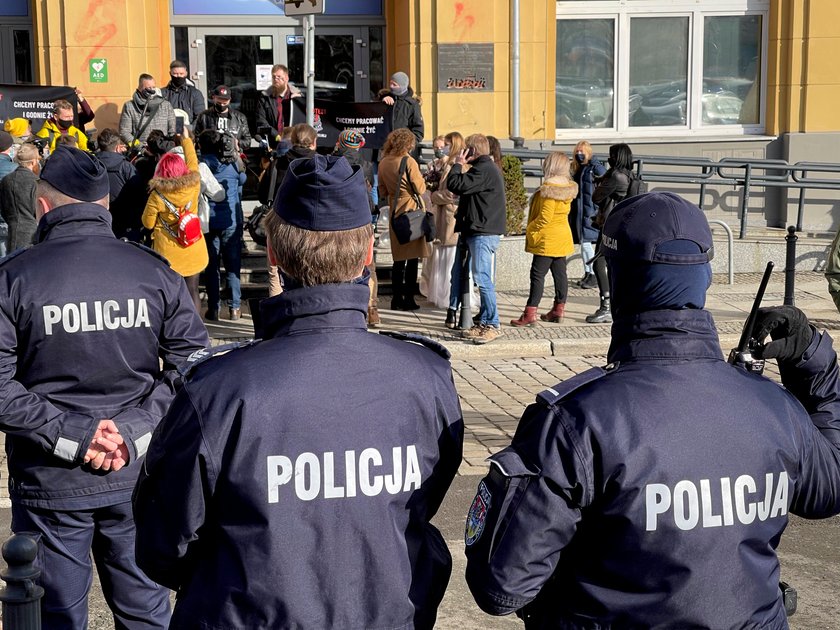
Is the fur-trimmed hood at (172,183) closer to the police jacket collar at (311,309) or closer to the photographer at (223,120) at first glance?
the photographer at (223,120)

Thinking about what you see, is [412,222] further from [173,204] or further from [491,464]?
[491,464]

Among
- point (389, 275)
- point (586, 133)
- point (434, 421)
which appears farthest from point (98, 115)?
point (434, 421)

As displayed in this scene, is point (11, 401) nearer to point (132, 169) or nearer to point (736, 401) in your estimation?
point (736, 401)

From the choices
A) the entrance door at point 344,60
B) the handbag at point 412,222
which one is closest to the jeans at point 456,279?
the handbag at point 412,222

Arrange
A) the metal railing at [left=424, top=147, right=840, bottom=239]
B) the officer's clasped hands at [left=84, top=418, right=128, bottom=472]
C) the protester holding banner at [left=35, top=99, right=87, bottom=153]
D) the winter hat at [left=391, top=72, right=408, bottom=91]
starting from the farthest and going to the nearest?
the metal railing at [left=424, top=147, right=840, bottom=239] → the winter hat at [left=391, top=72, right=408, bottom=91] → the protester holding banner at [left=35, top=99, right=87, bottom=153] → the officer's clasped hands at [left=84, top=418, right=128, bottom=472]

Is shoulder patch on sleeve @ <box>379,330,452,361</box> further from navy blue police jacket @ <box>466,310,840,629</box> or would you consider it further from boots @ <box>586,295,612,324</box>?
boots @ <box>586,295,612,324</box>

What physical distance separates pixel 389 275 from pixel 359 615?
11.4m

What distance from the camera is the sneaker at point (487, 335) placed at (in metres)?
11.0

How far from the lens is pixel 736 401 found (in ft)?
8.73

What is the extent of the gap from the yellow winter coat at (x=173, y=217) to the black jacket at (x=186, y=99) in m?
5.05

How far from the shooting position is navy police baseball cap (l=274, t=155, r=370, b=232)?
2750 mm

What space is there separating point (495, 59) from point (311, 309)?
48.7 feet

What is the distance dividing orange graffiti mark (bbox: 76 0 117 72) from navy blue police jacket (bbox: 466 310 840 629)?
14986mm


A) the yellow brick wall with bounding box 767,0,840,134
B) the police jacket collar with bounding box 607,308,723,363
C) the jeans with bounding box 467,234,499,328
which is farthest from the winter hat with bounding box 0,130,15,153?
the yellow brick wall with bounding box 767,0,840,134
